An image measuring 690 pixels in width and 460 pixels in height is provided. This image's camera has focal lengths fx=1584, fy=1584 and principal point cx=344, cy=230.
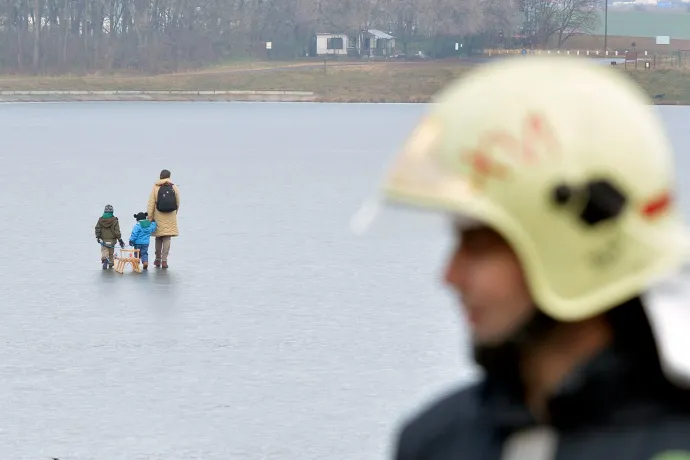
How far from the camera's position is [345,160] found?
7175cm

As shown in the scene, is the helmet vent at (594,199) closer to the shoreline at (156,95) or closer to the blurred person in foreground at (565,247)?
the blurred person in foreground at (565,247)

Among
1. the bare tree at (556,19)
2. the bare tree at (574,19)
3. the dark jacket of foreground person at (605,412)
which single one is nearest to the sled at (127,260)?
the dark jacket of foreground person at (605,412)

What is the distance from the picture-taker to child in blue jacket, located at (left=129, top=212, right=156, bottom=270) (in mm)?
22078

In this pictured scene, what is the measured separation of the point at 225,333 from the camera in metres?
21.9

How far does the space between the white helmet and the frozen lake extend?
0.13m

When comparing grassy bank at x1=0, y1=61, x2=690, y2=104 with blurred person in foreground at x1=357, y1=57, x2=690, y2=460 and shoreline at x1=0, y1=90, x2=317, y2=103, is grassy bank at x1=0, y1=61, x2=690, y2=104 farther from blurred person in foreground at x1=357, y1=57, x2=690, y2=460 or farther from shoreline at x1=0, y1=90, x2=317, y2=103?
blurred person in foreground at x1=357, y1=57, x2=690, y2=460

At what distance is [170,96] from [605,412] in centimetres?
13817

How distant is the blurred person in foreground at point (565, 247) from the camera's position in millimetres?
1552

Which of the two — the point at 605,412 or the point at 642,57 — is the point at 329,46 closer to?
the point at 642,57

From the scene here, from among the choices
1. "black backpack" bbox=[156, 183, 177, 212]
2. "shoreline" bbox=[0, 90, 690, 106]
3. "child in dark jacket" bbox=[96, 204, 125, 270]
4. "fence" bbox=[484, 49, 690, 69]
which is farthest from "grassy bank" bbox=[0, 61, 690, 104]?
"black backpack" bbox=[156, 183, 177, 212]

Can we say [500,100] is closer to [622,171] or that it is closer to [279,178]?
[622,171]

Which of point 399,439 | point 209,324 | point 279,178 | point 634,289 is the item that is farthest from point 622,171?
point 279,178

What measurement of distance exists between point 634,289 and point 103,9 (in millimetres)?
149234

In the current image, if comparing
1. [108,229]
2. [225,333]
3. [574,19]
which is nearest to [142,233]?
[108,229]
